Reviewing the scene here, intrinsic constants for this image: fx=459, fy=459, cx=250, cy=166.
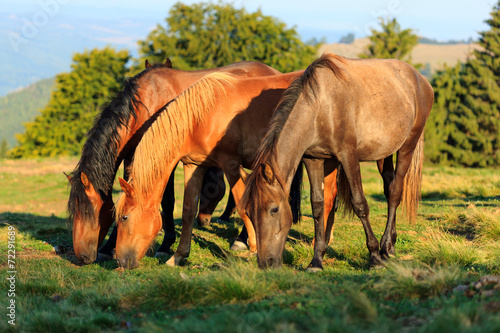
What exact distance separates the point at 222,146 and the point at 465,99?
3012cm

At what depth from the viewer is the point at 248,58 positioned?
36594 mm

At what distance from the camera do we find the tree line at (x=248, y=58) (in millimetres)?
30891

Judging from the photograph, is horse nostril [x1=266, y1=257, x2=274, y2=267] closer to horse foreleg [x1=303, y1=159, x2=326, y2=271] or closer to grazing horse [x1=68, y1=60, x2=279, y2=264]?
horse foreleg [x1=303, y1=159, x2=326, y2=271]

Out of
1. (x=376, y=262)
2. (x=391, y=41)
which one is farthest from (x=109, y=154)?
(x=391, y=41)

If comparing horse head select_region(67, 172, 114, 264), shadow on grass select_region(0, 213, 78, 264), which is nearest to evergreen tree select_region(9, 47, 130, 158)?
shadow on grass select_region(0, 213, 78, 264)

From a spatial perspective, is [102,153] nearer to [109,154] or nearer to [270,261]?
[109,154]

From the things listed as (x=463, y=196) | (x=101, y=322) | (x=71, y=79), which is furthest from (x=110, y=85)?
(x=101, y=322)

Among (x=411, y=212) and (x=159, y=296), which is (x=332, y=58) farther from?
(x=159, y=296)

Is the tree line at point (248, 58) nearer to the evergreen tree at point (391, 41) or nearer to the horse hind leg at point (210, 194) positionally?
the evergreen tree at point (391, 41)

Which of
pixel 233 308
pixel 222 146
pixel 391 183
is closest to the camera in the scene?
pixel 233 308

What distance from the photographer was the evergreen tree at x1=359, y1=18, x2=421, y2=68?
31.9 m

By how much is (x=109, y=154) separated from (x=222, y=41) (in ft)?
104

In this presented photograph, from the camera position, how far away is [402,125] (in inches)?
238

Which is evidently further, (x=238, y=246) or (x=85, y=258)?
(x=238, y=246)
